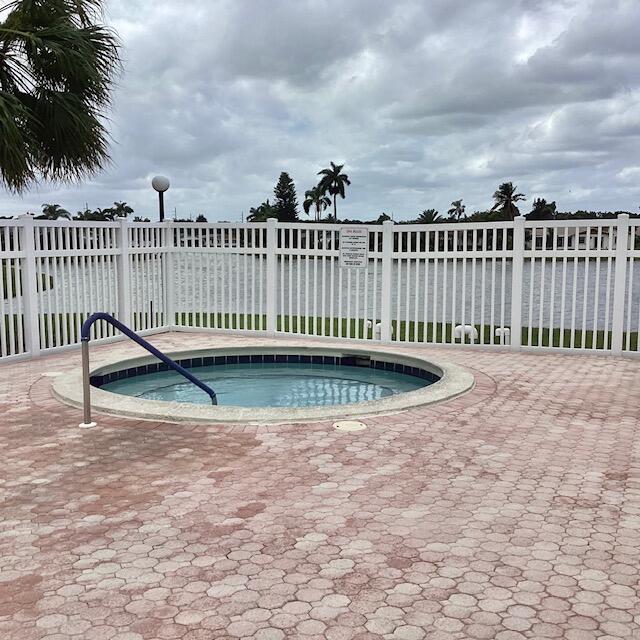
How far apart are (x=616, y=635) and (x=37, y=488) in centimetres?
315

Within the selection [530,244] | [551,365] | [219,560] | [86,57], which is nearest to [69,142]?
[86,57]

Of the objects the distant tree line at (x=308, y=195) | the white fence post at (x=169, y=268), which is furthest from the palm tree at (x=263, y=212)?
the white fence post at (x=169, y=268)

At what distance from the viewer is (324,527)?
11.2 ft

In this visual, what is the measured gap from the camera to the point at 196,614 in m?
2.60

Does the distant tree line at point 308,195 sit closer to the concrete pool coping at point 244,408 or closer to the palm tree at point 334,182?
the palm tree at point 334,182

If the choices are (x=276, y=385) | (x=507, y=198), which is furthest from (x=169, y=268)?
(x=507, y=198)

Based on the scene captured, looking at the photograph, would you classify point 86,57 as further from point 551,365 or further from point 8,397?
point 551,365

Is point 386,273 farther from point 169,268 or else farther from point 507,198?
point 507,198

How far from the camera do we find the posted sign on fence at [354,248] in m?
9.56

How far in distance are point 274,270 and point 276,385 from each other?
7.91 ft

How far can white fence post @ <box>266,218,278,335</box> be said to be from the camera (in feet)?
33.2

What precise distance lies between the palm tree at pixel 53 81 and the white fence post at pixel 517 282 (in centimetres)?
609

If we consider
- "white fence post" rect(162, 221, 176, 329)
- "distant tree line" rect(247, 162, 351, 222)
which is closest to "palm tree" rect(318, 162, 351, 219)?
"distant tree line" rect(247, 162, 351, 222)

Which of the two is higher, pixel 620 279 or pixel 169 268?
pixel 169 268
